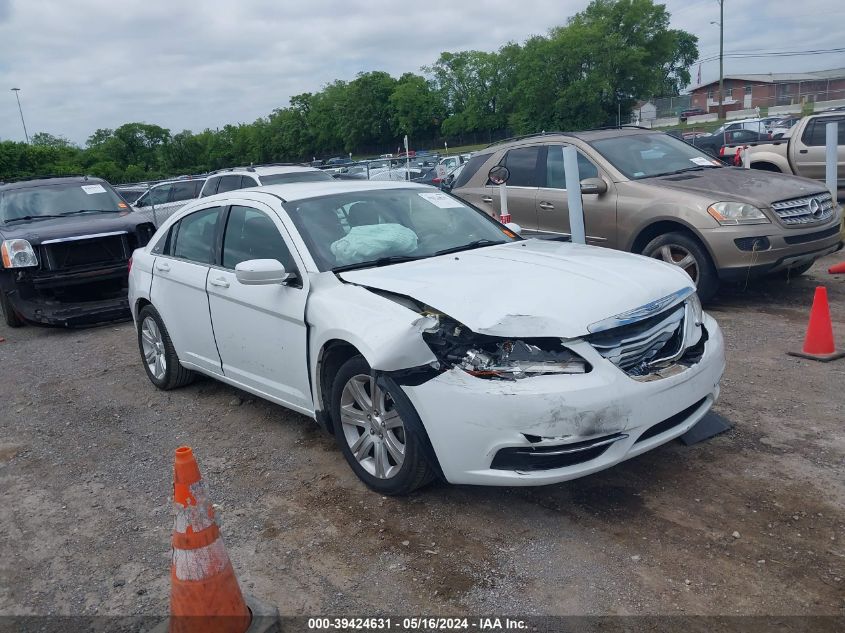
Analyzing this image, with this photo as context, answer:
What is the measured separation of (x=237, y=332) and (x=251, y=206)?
0.85m

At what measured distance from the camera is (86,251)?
30.6 feet

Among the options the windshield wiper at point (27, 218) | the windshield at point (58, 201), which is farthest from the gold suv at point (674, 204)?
the windshield wiper at point (27, 218)

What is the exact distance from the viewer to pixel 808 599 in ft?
9.77

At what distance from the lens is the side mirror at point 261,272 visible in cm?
433

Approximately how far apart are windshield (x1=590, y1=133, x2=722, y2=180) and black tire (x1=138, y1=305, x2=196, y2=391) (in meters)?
4.91

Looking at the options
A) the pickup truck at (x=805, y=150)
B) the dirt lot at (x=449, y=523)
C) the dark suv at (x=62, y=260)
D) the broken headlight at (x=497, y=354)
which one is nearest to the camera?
the dirt lot at (x=449, y=523)

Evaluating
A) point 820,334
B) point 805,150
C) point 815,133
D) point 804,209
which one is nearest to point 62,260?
point 820,334

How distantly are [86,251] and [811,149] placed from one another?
39.8 ft

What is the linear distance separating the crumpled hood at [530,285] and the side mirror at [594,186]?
137 inches

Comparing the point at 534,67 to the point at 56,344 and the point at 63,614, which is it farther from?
the point at 63,614

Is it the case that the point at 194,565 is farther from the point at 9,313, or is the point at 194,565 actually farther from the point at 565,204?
the point at 9,313

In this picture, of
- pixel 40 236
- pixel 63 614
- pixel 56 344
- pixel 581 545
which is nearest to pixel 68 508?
pixel 63 614

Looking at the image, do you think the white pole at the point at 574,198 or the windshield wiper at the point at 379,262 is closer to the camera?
the windshield wiper at the point at 379,262

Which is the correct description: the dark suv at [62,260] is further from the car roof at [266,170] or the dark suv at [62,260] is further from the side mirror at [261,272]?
the side mirror at [261,272]
